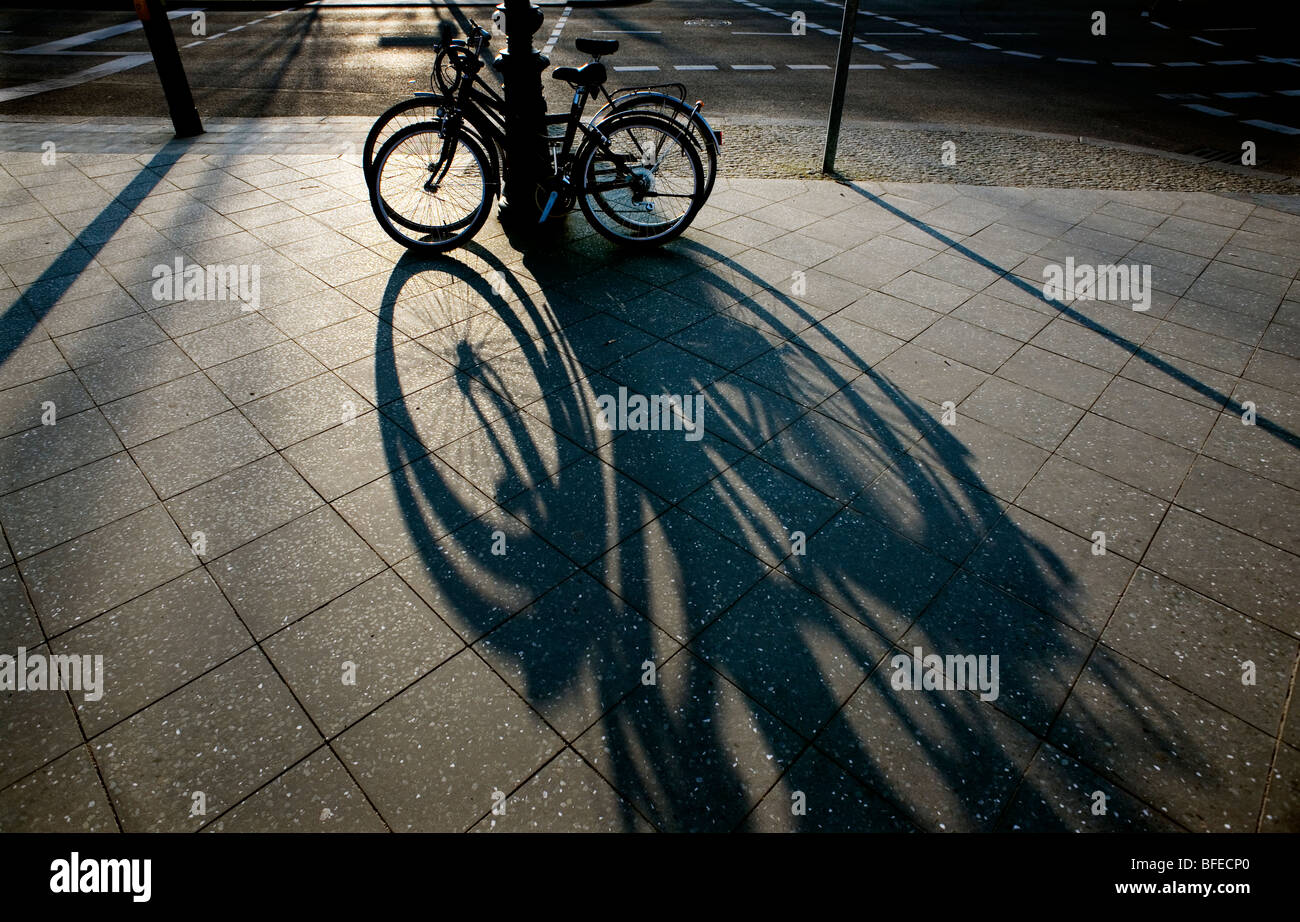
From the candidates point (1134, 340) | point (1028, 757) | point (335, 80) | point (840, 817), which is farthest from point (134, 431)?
point (335, 80)

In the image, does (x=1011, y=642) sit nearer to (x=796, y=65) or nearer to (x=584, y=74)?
(x=584, y=74)

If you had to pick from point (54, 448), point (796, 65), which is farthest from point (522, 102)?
point (796, 65)

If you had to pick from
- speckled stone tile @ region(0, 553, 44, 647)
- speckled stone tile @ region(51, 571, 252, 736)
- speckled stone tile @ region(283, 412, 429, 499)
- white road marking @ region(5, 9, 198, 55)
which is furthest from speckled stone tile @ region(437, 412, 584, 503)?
white road marking @ region(5, 9, 198, 55)

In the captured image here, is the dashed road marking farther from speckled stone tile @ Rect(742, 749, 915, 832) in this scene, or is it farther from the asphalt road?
speckled stone tile @ Rect(742, 749, 915, 832)

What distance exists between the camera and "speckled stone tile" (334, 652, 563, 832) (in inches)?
87.7

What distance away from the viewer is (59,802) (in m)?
2.23

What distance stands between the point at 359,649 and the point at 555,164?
178 inches

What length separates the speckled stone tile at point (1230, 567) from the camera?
9.62ft

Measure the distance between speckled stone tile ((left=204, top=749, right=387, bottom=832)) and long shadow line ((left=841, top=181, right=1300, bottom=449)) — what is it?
16.1 ft

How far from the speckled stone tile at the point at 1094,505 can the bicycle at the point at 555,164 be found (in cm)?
366

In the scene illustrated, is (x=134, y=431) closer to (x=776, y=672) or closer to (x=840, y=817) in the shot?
(x=776, y=672)

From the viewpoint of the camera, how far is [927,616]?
113 inches

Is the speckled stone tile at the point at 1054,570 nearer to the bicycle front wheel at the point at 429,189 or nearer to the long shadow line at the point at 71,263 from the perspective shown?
the bicycle front wheel at the point at 429,189

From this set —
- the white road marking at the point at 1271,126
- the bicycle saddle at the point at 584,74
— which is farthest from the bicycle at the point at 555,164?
the white road marking at the point at 1271,126
